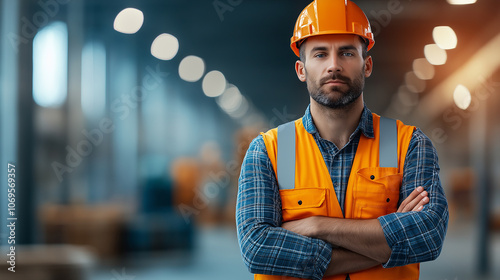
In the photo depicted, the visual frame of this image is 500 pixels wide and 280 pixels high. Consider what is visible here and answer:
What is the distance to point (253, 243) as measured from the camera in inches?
70.2

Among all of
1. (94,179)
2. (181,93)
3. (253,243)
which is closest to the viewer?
(253,243)

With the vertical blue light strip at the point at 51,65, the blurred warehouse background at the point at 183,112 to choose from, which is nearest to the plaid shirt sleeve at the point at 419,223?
the blurred warehouse background at the point at 183,112

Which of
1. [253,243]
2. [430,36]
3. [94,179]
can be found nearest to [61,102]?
[94,179]

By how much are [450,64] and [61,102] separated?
441cm

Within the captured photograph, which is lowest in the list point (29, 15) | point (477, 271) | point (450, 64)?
point (477, 271)

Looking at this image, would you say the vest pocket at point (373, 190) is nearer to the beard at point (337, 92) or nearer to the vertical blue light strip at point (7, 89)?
the beard at point (337, 92)

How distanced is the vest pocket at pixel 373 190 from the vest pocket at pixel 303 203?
0.39 ft

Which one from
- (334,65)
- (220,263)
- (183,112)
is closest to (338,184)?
(334,65)

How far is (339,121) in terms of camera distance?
6.35 feet

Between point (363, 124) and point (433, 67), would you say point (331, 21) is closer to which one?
point (363, 124)

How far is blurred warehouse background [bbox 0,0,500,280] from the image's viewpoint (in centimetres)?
547

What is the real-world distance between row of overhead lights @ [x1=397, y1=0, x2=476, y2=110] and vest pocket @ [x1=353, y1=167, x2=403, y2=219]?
3.84 meters

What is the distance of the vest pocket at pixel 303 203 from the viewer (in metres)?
1.82

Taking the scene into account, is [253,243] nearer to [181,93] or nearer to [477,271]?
[181,93]
